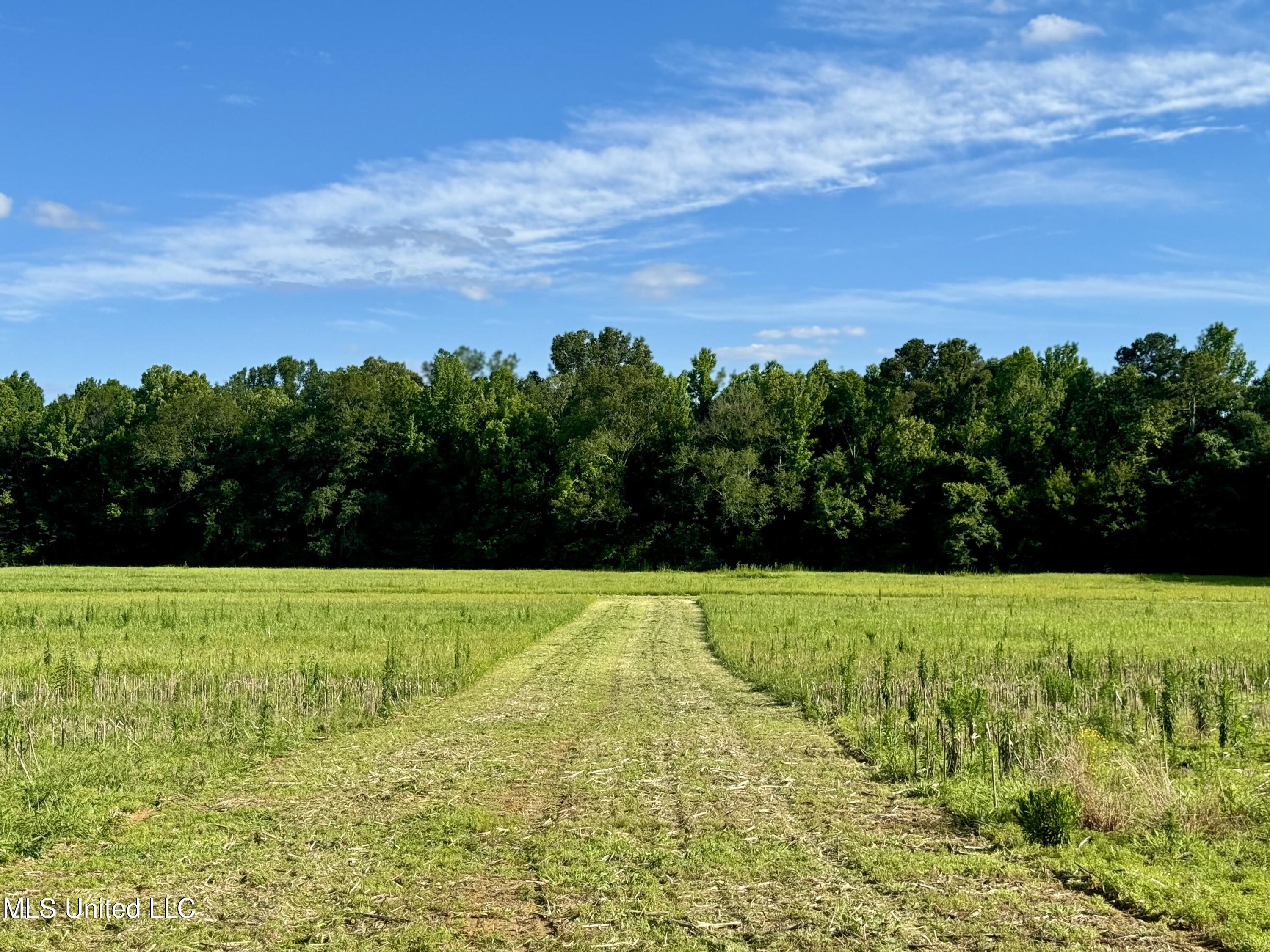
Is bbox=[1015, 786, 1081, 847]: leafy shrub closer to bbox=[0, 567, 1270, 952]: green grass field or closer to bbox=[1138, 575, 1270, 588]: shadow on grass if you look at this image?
bbox=[0, 567, 1270, 952]: green grass field

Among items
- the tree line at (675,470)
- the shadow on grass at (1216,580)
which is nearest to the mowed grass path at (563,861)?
the shadow on grass at (1216,580)

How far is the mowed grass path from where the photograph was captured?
6645 mm

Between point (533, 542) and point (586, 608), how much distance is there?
3945 centimetres

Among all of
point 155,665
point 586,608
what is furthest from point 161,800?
point 586,608

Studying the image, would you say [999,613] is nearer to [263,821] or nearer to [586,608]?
[586,608]

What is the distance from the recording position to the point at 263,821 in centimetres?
906

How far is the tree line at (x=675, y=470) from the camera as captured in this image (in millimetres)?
66375

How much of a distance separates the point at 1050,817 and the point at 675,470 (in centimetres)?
6442

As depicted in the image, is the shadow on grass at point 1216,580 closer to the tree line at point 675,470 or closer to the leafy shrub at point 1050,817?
the tree line at point 675,470

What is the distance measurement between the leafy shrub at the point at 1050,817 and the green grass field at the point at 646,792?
1.3 inches

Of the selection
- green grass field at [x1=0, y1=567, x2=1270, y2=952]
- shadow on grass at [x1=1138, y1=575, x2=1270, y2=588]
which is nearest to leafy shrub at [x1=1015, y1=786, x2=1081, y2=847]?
green grass field at [x1=0, y1=567, x2=1270, y2=952]

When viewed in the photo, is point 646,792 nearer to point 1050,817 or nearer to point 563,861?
point 563,861

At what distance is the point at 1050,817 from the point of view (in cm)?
874

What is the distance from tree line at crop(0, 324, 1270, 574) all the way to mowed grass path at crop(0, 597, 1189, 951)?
5899cm
